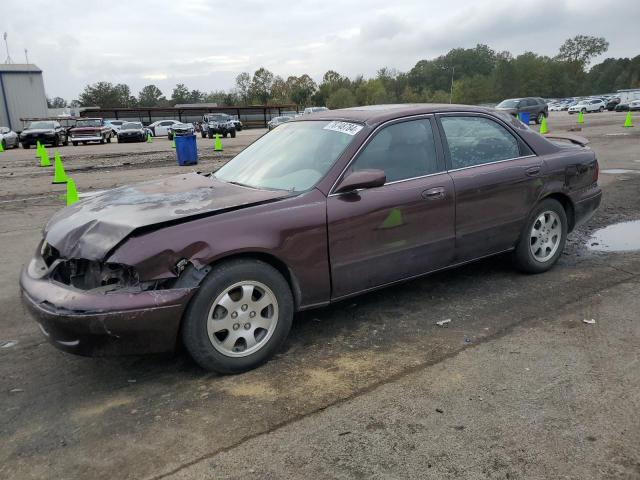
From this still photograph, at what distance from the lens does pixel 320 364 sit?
3.35 metres

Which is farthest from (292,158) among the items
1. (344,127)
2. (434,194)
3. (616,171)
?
(616,171)

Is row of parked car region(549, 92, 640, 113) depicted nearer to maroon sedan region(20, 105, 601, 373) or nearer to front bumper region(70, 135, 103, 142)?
front bumper region(70, 135, 103, 142)

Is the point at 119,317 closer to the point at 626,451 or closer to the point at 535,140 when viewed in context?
the point at 626,451

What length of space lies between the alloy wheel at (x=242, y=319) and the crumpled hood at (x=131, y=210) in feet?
1.82

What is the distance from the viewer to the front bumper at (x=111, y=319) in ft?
9.22

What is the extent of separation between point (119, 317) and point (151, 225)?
56cm

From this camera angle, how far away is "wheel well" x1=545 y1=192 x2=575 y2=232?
4.89 m

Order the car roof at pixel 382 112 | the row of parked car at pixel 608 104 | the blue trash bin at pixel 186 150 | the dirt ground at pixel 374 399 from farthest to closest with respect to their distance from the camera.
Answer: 1. the row of parked car at pixel 608 104
2. the blue trash bin at pixel 186 150
3. the car roof at pixel 382 112
4. the dirt ground at pixel 374 399

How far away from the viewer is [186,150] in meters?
15.3

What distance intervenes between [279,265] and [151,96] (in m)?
138

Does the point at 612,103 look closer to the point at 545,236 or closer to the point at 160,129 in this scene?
the point at 160,129

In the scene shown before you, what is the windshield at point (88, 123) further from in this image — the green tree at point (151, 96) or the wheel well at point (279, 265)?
the green tree at point (151, 96)

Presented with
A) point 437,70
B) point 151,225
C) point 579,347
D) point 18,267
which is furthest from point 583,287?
point 437,70

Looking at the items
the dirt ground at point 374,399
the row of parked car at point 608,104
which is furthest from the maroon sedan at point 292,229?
the row of parked car at point 608,104
